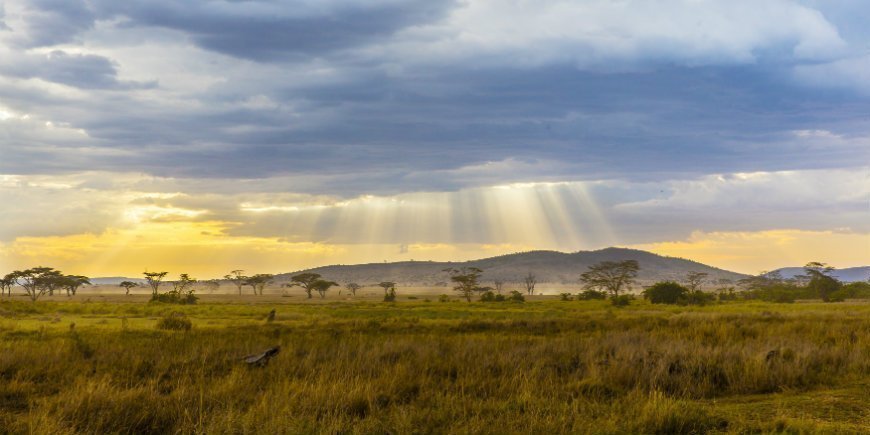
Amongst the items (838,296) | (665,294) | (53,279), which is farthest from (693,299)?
(53,279)

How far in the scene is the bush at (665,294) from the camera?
78.2 meters

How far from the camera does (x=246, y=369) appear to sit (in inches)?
523

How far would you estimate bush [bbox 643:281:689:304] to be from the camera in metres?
78.2

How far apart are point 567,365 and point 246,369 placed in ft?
24.9

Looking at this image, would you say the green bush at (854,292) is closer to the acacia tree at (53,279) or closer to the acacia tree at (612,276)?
the acacia tree at (612,276)

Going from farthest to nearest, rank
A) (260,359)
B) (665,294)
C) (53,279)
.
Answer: (53,279)
(665,294)
(260,359)

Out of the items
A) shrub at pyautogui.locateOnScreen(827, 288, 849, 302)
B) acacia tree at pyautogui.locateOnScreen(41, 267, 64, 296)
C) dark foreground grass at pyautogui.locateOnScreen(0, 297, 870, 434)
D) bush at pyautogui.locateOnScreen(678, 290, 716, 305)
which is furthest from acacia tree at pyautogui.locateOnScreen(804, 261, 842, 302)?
acacia tree at pyautogui.locateOnScreen(41, 267, 64, 296)

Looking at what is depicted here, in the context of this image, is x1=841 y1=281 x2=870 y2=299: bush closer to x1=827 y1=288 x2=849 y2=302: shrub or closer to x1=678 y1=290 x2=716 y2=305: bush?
x1=827 y1=288 x2=849 y2=302: shrub

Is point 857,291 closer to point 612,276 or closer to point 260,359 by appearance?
point 612,276

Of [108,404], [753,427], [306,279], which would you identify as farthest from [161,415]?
[306,279]

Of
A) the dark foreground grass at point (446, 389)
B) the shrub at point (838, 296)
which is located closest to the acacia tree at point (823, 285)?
the shrub at point (838, 296)

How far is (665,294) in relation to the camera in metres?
78.8

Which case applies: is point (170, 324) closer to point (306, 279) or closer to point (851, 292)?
point (851, 292)

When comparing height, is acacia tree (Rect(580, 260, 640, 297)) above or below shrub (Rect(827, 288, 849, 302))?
above
